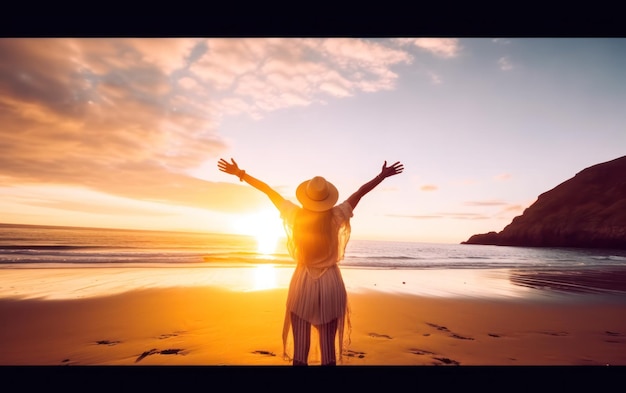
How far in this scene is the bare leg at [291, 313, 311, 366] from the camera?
3.19 meters

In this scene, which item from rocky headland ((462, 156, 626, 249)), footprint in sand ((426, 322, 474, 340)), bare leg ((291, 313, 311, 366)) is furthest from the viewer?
rocky headland ((462, 156, 626, 249))

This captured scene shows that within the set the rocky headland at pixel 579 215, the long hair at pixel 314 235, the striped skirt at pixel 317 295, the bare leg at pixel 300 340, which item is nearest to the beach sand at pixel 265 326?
the bare leg at pixel 300 340

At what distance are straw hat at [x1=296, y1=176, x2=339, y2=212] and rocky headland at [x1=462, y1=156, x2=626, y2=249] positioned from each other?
76.0 m

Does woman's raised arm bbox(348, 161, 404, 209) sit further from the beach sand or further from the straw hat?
the beach sand

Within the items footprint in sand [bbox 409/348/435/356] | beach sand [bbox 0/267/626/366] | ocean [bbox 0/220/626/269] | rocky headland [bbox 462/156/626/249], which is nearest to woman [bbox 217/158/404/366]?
beach sand [bbox 0/267/626/366]

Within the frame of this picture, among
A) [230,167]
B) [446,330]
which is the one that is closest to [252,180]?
[230,167]

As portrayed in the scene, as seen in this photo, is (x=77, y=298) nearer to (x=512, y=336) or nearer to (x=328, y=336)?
(x=328, y=336)
